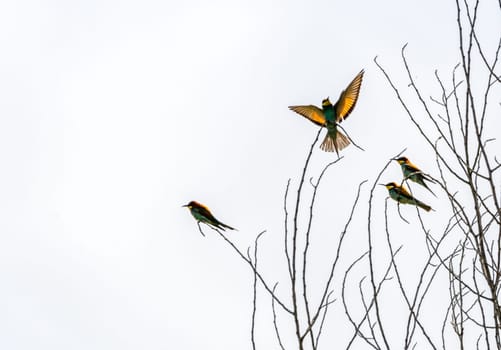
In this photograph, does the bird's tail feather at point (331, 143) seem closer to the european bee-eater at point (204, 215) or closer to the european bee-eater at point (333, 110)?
the european bee-eater at point (333, 110)

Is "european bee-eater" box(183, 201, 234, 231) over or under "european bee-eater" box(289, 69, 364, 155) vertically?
under

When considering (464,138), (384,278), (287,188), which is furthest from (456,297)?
(287,188)

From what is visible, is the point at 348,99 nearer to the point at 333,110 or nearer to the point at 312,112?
the point at 333,110

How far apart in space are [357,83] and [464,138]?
292 centimetres

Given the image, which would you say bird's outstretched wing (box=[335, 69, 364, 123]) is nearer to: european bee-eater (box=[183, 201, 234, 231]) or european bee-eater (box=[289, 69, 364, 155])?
european bee-eater (box=[289, 69, 364, 155])

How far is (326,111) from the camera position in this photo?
708 cm

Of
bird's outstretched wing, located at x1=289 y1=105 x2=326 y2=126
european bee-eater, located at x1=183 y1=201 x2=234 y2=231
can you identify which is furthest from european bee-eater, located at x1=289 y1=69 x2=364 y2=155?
european bee-eater, located at x1=183 y1=201 x2=234 y2=231

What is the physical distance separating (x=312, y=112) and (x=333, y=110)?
512mm

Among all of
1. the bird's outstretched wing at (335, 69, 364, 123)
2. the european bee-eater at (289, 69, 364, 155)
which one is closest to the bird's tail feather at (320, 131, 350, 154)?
the european bee-eater at (289, 69, 364, 155)

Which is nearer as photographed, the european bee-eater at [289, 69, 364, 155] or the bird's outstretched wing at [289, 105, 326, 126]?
the european bee-eater at [289, 69, 364, 155]

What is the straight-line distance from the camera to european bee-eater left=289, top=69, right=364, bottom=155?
22.2 ft

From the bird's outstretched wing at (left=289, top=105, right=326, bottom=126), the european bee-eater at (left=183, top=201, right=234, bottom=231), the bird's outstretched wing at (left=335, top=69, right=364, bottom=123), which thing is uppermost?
the bird's outstretched wing at (left=289, top=105, right=326, bottom=126)

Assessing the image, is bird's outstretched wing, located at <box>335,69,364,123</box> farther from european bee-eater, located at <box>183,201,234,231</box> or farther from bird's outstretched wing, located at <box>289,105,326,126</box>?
european bee-eater, located at <box>183,201,234,231</box>

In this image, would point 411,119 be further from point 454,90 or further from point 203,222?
point 203,222
